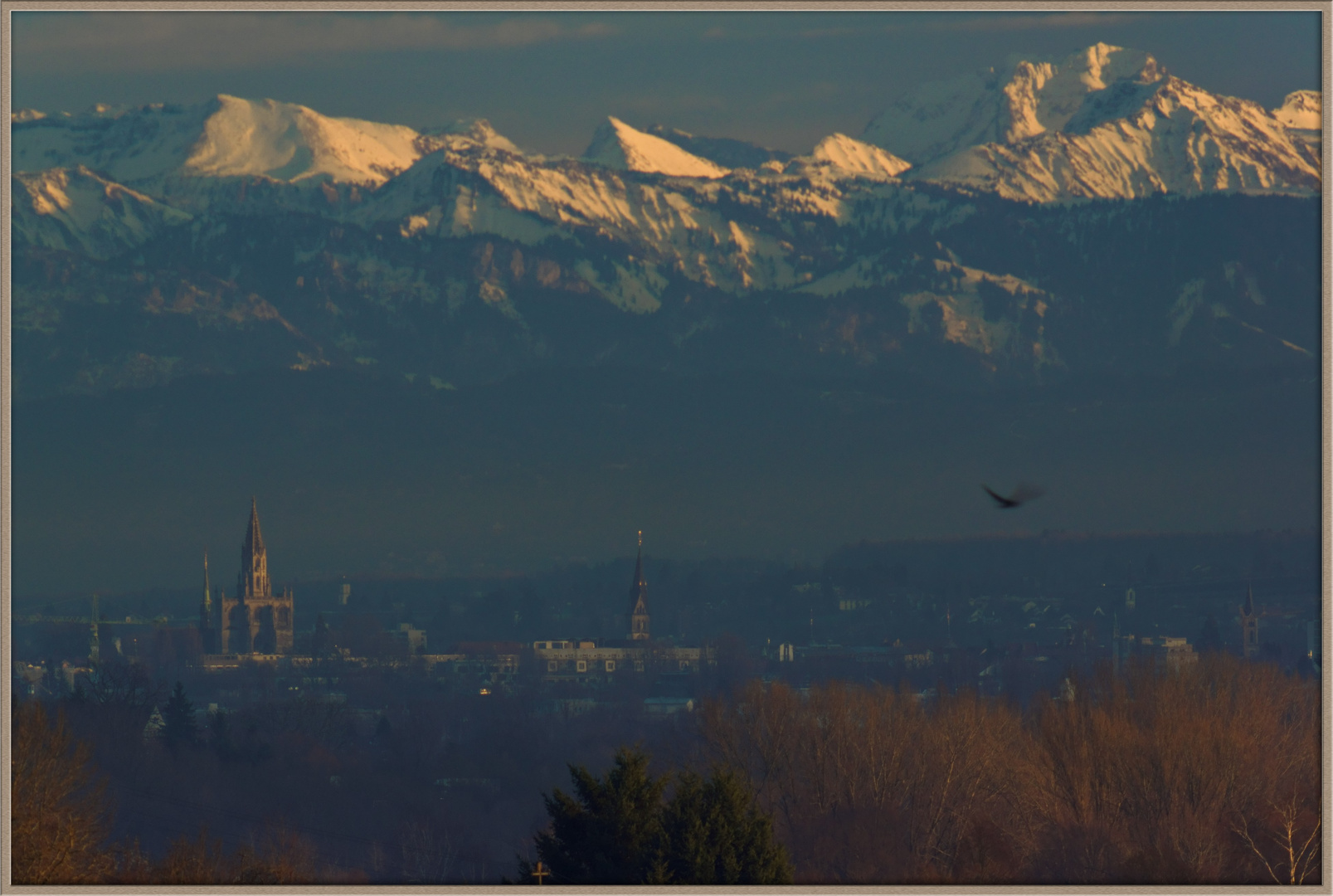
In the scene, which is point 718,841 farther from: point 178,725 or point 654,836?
point 178,725

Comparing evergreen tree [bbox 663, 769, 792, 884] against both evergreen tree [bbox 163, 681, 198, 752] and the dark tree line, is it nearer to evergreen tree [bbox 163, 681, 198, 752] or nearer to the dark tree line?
the dark tree line

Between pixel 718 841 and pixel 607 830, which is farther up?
pixel 607 830

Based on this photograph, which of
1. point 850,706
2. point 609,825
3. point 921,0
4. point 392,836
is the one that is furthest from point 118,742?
point 921,0

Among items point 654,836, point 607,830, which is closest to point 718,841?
point 654,836

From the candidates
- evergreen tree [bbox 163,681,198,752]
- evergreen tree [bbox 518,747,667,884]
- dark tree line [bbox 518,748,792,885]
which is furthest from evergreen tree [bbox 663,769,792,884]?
evergreen tree [bbox 163,681,198,752]

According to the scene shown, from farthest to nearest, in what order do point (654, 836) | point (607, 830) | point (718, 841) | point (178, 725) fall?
point (178, 725), point (607, 830), point (654, 836), point (718, 841)
